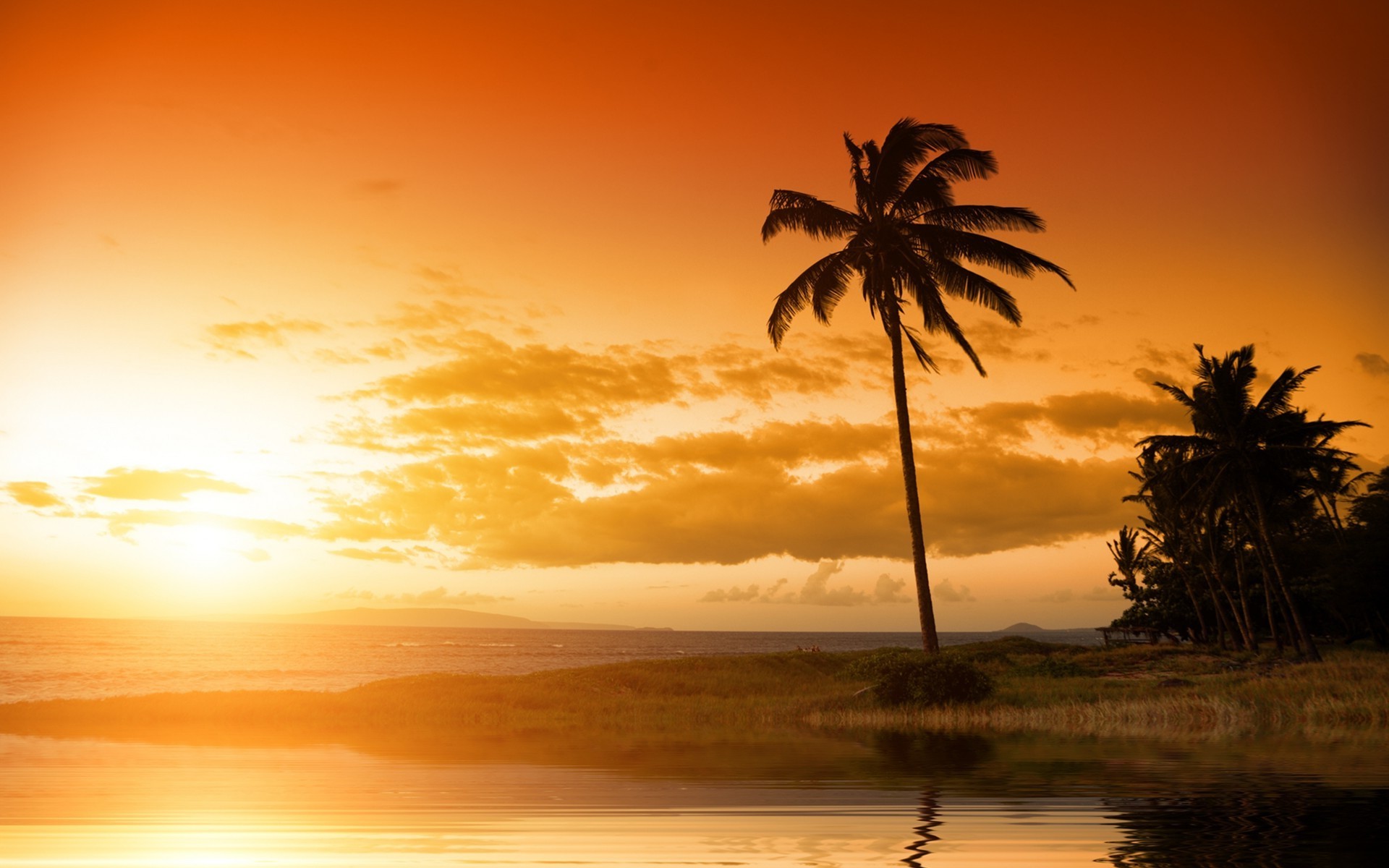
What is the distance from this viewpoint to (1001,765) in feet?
40.6

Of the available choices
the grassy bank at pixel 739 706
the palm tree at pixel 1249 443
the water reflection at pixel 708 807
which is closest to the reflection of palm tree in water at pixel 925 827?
the water reflection at pixel 708 807

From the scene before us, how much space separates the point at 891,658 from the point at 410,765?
16.0 meters

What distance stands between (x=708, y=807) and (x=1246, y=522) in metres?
43.8

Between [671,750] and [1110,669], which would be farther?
[1110,669]

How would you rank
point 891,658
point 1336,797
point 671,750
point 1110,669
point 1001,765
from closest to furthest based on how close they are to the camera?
1. point 1336,797
2. point 1001,765
3. point 671,750
4. point 891,658
5. point 1110,669

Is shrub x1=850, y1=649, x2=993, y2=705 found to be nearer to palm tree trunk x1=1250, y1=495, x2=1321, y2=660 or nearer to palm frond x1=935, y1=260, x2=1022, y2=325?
palm frond x1=935, y1=260, x2=1022, y2=325

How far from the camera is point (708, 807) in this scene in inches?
351

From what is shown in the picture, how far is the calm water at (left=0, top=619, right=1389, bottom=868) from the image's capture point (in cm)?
670

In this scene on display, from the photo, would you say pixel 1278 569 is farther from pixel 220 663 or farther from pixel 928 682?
pixel 220 663

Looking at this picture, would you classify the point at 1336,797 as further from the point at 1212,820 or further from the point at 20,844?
the point at 20,844

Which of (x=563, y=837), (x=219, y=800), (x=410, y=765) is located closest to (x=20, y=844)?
(x=219, y=800)

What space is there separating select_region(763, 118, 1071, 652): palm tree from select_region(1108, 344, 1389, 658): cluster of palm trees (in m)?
20.0

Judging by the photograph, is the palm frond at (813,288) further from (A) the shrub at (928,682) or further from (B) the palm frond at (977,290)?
(A) the shrub at (928,682)

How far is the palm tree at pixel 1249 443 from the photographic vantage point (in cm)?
4012
